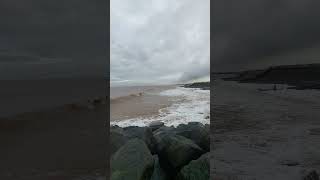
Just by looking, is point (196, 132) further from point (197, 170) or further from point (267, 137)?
point (267, 137)

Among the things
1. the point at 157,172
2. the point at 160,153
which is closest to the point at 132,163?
the point at 157,172

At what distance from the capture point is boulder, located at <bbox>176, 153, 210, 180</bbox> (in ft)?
5.64

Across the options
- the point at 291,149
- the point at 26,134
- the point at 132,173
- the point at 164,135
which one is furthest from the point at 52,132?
the point at 291,149

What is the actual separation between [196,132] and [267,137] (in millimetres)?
710

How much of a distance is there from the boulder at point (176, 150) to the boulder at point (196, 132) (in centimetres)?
11

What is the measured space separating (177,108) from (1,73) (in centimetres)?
116

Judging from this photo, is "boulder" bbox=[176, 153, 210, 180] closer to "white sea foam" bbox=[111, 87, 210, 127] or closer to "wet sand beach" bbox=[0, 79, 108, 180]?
"white sea foam" bbox=[111, 87, 210, 127]

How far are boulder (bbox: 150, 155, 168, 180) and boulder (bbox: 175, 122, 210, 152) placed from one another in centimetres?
36

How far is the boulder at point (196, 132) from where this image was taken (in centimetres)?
209

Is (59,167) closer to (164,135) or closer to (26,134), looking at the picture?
(26,134)

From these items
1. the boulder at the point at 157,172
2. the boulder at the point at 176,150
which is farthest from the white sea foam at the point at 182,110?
the boulder at the point at 157,172

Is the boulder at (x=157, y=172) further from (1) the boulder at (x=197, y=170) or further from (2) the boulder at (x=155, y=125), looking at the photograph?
(2) the boulder at (x=155, y=125)

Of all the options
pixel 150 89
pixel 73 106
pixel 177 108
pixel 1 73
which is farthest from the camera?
pixel 177 108

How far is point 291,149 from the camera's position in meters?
1.50
